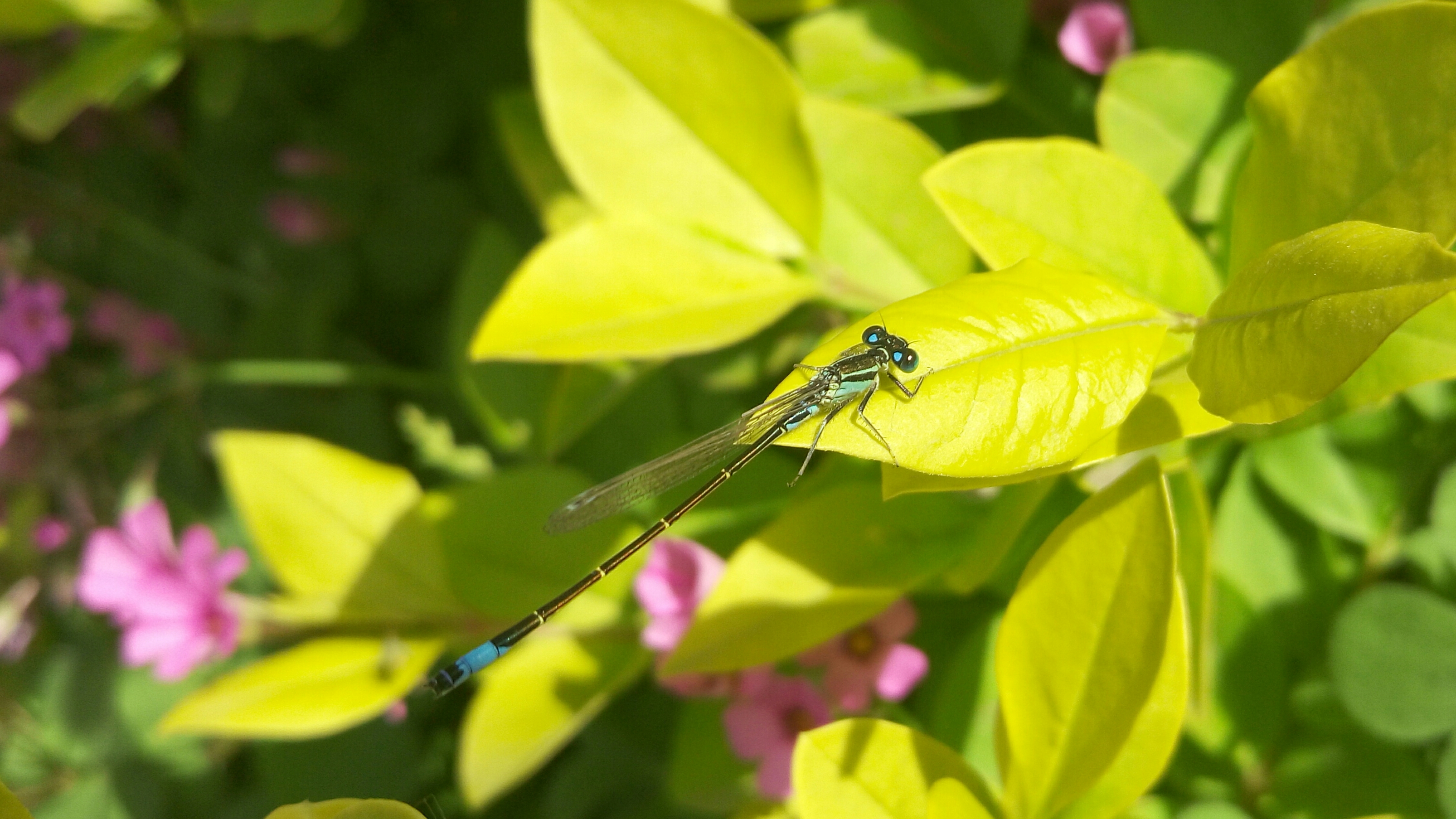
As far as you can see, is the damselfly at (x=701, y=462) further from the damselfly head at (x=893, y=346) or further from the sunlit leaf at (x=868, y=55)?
the sunlit leaf at (x=868, y=55)

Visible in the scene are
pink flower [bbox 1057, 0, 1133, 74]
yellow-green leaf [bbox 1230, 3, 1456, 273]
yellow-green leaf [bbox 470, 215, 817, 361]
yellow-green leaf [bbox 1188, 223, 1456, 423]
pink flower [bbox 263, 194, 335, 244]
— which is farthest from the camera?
pink flower [bbox 263, 194, 335, 244]

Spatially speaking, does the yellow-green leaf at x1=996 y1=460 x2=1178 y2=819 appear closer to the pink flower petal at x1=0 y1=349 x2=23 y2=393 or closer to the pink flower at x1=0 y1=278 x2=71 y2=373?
the pink flower petal at x1=0 y1=349 x2=23 y2=393

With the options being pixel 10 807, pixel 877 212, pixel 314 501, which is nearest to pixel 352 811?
pixel 10 807

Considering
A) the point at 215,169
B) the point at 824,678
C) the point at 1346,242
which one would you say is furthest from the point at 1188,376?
the point at 215,169

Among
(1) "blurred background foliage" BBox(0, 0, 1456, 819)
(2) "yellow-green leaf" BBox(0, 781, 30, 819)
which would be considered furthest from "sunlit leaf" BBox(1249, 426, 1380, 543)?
(2) "yellow-green leaf" BBox(0, 781, 30, 819)

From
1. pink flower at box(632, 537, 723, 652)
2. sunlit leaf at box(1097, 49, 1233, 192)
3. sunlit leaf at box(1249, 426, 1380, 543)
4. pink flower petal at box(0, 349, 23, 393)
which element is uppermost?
sunlit leaf at box(1097, 49, 1233, 192)
